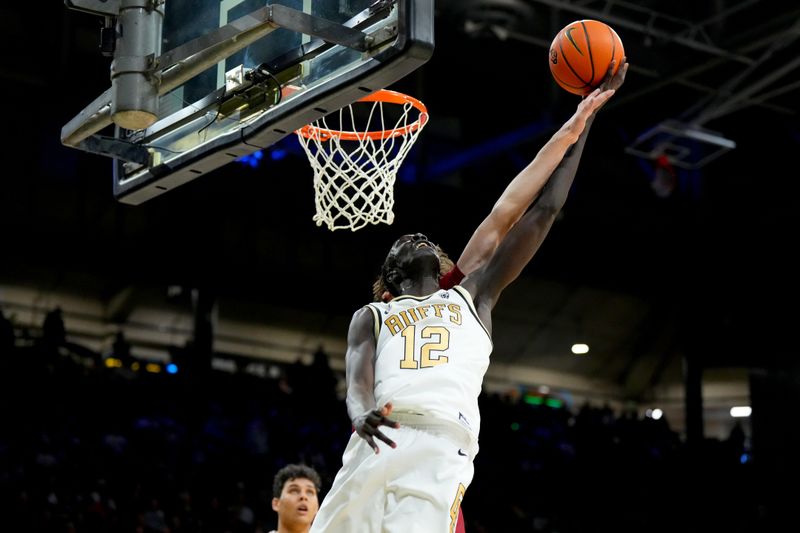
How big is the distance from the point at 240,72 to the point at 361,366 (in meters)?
1.42

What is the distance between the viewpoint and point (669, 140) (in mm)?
14266

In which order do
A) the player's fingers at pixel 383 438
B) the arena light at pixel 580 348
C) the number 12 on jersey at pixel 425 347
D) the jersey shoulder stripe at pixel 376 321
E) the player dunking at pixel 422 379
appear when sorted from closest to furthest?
the player's fingers at pixel 383 438 → the player dunking at pixel 422 379 → the number 12 on jersey at pixel 425 347 → the jersey shoulder stripe at pixel 376 321 → the arena light at pixel 580 348

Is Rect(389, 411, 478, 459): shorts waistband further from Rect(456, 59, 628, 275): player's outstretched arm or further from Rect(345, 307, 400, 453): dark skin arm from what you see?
Rect(456, 59, 628, 275): player's outstretched arm

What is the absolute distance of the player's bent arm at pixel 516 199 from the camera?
4.15 metres

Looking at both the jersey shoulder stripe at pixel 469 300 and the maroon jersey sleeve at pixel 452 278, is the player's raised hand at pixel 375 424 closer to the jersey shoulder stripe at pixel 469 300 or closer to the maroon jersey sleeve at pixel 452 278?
the jersey shoulder stripe at pixel 469 300

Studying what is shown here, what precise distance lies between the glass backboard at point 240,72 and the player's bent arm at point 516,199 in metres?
0.61

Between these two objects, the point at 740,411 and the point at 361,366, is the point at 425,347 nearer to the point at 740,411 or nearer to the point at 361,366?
the point at 361,366

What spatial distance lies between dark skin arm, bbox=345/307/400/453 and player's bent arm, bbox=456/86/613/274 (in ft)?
1.51

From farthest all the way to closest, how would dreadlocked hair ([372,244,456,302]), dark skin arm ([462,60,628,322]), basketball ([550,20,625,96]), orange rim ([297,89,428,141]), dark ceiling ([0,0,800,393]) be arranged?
dark ceiling ([0,0,800,393]) → orange rim ([297,89,428,141]) → basketball ([550,20,625,96]) → dreadlocked hair ([372,244,456,302]) → dark skin arm ([462,60,628,322])

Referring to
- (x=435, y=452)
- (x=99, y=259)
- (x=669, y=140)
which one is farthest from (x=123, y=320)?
(x=435, y=452)

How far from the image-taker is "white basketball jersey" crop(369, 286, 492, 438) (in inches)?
146

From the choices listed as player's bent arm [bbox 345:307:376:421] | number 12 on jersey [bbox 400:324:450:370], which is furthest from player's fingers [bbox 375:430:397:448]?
number 12 on jersey [bbox 400:324:450:370]

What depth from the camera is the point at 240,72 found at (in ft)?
14.9

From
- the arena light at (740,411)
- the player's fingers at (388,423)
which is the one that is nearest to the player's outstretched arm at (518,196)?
the player's fingers at (388,423)
